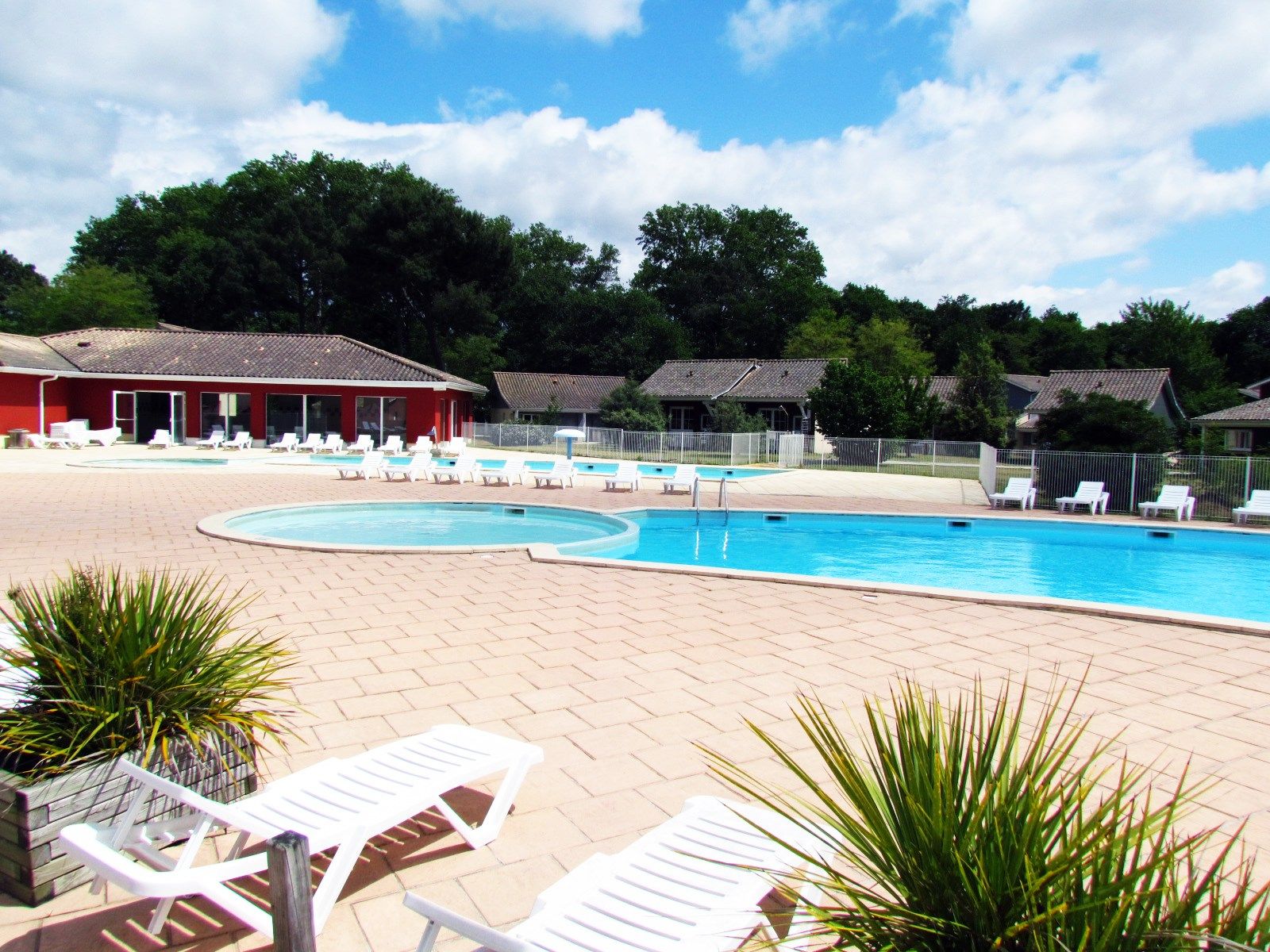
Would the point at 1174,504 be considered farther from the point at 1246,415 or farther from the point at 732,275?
the point at 732,275

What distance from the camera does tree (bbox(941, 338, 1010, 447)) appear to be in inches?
1227

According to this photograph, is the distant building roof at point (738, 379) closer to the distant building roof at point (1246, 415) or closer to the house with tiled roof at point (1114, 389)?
the house with tiled roof at point (1114, 389)

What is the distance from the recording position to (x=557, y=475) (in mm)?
19297

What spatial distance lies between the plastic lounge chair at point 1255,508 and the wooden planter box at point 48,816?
759 inches

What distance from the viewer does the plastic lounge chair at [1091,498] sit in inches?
696

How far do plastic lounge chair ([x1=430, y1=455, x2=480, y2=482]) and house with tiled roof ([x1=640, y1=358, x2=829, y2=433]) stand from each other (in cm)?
1969

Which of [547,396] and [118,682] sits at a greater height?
[547,396]

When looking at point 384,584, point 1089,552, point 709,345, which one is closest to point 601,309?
point 709,345

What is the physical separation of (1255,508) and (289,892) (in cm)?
1967

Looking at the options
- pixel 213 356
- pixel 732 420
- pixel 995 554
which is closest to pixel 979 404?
pixel 732 420

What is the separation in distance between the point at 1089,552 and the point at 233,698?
14794 mm

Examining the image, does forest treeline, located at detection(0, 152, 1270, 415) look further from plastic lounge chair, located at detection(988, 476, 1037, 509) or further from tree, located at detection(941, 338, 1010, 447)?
plastic lounge chair, located at detection(988, 476, 1037, 509)

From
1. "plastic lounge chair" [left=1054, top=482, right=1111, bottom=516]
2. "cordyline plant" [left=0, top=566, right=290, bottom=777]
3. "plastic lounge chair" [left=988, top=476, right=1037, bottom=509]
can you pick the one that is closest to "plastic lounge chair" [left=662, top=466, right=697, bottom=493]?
"plastic lounge chair" [left=988, top=476, right=1037, bottom=509]

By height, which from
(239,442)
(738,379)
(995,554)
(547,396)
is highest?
(738,379)
